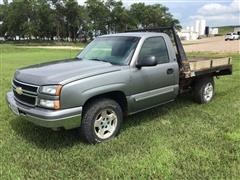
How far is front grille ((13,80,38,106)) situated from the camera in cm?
503

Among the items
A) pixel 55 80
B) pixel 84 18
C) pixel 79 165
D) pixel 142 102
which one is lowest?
pixel 79 165

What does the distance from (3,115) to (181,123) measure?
3.66m

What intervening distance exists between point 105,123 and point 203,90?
344cm

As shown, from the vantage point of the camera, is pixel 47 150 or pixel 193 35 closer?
pixel 47 150

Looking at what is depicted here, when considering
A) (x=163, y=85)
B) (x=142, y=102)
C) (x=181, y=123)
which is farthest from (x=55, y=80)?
(x=181, y=123)

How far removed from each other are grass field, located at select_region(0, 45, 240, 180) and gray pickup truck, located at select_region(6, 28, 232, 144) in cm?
43

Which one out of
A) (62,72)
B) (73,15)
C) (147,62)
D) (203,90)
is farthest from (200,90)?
(73,15)

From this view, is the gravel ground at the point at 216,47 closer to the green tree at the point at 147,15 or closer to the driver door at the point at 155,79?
the driver door at the point at 155,79

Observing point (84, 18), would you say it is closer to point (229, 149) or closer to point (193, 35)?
point (193, 35)

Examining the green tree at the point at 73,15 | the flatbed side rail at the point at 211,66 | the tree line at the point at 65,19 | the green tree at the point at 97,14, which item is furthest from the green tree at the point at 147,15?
the flatbed side rail at the point at 211,66

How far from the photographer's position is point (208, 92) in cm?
832

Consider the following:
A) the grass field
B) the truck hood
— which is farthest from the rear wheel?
the truck hood

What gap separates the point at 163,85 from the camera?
6.37 metres

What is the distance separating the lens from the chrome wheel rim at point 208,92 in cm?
819
